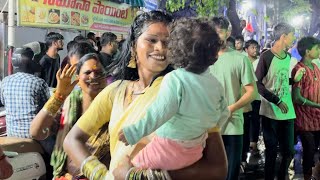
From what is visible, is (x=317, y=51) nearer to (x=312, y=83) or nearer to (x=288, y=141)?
(x=312, y=83)

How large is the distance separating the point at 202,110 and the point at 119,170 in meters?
0.42

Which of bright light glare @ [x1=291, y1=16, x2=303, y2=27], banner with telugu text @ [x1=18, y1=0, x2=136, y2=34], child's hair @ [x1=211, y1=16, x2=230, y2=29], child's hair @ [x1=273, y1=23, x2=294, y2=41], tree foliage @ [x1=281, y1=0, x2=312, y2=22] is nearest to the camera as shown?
child's hair @ [x1=211, y1=16, x2=230, y2=29]

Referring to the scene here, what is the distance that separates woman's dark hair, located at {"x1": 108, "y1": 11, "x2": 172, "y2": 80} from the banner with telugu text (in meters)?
5.07

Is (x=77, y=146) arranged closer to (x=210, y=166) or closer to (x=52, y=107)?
(x=210, y=166)

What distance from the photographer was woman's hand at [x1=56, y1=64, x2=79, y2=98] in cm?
271

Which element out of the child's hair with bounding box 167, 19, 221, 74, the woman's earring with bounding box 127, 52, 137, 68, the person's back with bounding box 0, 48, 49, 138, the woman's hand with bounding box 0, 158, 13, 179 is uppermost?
the child's hair with bounding box 167, 19, 221, 74

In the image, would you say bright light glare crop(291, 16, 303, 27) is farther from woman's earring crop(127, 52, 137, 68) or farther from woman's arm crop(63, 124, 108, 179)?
woman's arm crop(63, 124, 108, 179)

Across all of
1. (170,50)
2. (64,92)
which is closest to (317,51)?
(64,92)

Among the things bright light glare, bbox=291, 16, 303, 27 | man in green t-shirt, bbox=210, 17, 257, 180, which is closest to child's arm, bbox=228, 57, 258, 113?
man in green t-shirt, bbox=210, 17, 257, 180

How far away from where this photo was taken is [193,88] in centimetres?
190

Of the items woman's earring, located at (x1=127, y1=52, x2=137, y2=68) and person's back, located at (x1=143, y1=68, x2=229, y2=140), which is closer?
person's back, located at (x1=143, y1=68, x2=229, y2=140)

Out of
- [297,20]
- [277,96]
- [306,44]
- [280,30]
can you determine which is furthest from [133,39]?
[297,20]

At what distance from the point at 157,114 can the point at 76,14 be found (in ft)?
24.1

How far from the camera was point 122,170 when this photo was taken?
1793 mm
